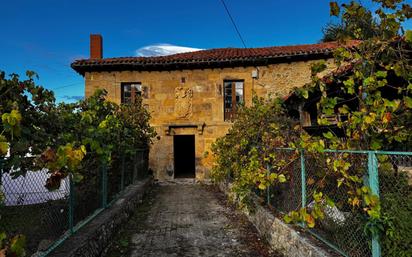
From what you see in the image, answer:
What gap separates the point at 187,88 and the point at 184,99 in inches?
21.0

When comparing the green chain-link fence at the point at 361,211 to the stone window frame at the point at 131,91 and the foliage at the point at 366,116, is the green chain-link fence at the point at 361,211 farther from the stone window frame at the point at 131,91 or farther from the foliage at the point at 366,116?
the stone window frame at the point at 131,91

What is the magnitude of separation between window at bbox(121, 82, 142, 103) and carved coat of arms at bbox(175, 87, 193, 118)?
1.86 meters

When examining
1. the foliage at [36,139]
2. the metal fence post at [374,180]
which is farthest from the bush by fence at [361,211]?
the foliage at [36,139]

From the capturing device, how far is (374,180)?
A: 2.97 metres

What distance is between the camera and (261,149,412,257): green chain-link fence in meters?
2.77

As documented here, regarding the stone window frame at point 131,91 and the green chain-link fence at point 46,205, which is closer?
the green chain-link fence at point 46,205

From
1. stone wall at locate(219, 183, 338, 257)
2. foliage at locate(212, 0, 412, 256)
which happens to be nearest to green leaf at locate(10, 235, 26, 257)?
foliage at locate(212, 0, 412, 256)

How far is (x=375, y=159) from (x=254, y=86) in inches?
457

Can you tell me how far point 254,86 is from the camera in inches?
565

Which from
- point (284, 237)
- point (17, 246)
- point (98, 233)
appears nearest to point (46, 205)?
point (98, 233)

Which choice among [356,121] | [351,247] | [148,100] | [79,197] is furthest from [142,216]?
[148,100]

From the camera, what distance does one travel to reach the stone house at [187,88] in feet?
46.7

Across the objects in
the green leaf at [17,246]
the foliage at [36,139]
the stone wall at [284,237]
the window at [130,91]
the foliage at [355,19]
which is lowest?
the stone wall at [284,237]

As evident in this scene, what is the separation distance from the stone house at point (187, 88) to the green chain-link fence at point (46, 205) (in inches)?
316
